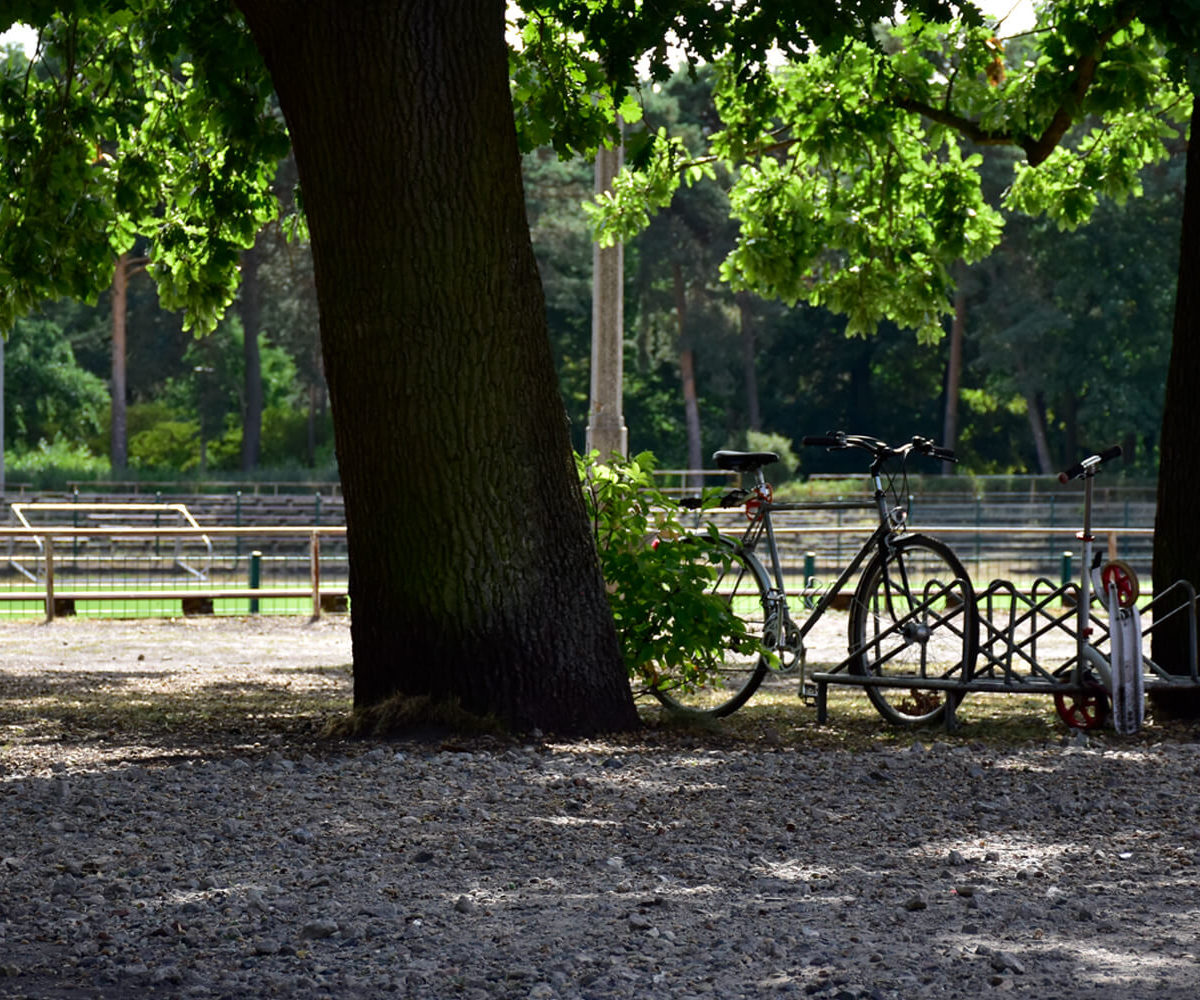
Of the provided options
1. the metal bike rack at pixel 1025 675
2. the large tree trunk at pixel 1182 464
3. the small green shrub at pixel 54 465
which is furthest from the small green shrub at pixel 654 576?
the small green shrub at pixel 54 465

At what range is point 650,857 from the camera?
5430 mm

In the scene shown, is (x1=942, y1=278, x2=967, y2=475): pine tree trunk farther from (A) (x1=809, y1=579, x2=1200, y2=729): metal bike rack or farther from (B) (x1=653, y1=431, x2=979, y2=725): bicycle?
(A) (x1=809, y1=579, x2=1200, y2=729): metal bike rack

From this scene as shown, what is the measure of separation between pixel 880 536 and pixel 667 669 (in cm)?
151

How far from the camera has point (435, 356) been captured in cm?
739

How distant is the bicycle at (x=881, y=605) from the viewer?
327 inches

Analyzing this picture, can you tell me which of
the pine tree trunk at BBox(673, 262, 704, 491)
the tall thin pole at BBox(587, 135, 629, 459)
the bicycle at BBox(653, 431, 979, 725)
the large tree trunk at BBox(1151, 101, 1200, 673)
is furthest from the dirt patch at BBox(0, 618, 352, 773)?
the pine tree trunk at BBox(673, 262, 704, 491)

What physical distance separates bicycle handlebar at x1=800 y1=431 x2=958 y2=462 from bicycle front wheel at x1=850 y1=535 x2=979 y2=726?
0.42 m

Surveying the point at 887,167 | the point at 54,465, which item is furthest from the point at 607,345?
the point at 54,465

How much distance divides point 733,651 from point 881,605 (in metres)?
0.89

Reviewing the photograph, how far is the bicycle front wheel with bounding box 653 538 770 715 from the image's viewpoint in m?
8.80

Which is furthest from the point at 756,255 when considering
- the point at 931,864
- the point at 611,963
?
the point at 611,963

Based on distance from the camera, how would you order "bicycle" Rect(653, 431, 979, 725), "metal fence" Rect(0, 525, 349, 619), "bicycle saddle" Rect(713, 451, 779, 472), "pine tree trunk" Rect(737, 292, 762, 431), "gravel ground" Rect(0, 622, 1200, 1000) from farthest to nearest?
1. "pine tree trunk" Rect(737, 292, 762, 431)
2. "metal fence" Rect(0, 525, 349, 619)
3. "bicycle saddle" Rect(713, 451, 779, 472)
4. "bicycle" Rect(653, 431, 979, 725)
5. "gravel ground" Rect(0, 622, 1200, 1000)

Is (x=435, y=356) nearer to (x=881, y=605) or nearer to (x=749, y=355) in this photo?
(x=881, y=605)

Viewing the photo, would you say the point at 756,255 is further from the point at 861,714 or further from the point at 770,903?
the point at 770,903
